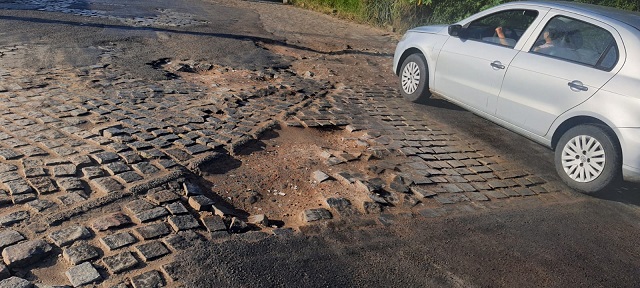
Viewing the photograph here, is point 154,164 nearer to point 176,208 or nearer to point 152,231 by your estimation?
point 176,208

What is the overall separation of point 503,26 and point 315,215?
4381 millimetres

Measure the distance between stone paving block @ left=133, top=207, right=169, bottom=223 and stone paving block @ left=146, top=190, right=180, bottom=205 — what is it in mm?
127

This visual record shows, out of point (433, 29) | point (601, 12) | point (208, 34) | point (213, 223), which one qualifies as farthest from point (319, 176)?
point (208, 34)

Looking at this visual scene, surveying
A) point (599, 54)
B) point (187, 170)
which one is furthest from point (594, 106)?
point (187, 170)

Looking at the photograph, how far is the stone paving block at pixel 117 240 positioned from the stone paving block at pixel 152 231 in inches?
3.0

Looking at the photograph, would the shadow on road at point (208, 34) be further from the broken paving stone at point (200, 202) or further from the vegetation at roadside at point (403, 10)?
the broken paving stone at point (200, 202)

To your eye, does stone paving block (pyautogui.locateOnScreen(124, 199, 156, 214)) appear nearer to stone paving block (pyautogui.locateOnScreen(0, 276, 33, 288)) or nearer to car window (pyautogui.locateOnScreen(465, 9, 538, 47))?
stone paving block (pyautogui.locateOnScreen(0, 276, 33, 288))

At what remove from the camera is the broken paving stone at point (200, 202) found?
461cm

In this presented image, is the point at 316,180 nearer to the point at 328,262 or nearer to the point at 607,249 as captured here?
the point at 328,262

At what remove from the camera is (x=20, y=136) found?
18.6 ft

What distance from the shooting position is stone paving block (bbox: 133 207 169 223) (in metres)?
4.31

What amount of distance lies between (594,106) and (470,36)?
2.35 meters

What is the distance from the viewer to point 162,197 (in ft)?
15.4

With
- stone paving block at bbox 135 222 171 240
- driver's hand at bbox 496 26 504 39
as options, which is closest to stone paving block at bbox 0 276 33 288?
stone paving block at bbox 135 222 171 240
